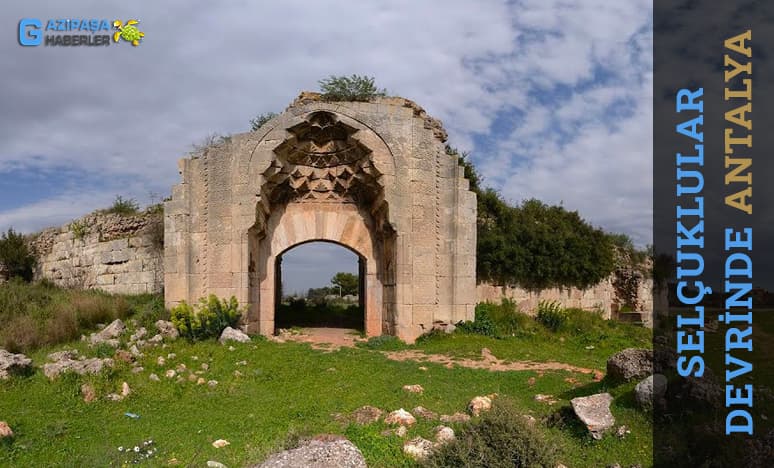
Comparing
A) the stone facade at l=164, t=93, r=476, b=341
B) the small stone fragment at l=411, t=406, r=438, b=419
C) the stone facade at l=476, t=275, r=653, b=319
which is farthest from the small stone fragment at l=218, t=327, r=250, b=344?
the stone facade at l=476, t=275, r=653, b=319

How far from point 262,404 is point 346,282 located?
26.2 m

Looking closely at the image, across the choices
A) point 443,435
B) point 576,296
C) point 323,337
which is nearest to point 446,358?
point 323,337

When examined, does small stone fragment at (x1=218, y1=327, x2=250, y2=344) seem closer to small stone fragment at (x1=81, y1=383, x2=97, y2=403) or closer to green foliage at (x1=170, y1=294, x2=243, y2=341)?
green foliage at (x1=170, y1=294, x2=243, y2=341)

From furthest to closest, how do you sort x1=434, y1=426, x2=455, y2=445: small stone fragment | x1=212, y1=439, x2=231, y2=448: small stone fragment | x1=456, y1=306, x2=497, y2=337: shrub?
x1=456, y1=306, x2=497, y2=337: shrub
x1=212, y1=439, x2=231, y2=448: small stone fragment
x1=434, y1=426, x2=455, y2=445: small stone fragment

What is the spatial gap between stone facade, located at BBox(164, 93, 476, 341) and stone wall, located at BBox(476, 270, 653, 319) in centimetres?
198

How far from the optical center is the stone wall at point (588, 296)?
13750mm

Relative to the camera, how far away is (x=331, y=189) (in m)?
12.8

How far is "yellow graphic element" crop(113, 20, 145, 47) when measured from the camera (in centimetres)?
997

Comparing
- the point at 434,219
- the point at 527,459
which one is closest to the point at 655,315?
the point at 434,219

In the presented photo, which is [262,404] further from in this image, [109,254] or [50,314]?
[109,254]

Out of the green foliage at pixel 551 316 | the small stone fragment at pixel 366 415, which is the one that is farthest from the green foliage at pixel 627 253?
the small stone fragment at pixel 366 415

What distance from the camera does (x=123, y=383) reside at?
7043 millimetres

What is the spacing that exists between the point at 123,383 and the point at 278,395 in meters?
2.08

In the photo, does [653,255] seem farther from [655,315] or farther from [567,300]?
[567,300]
